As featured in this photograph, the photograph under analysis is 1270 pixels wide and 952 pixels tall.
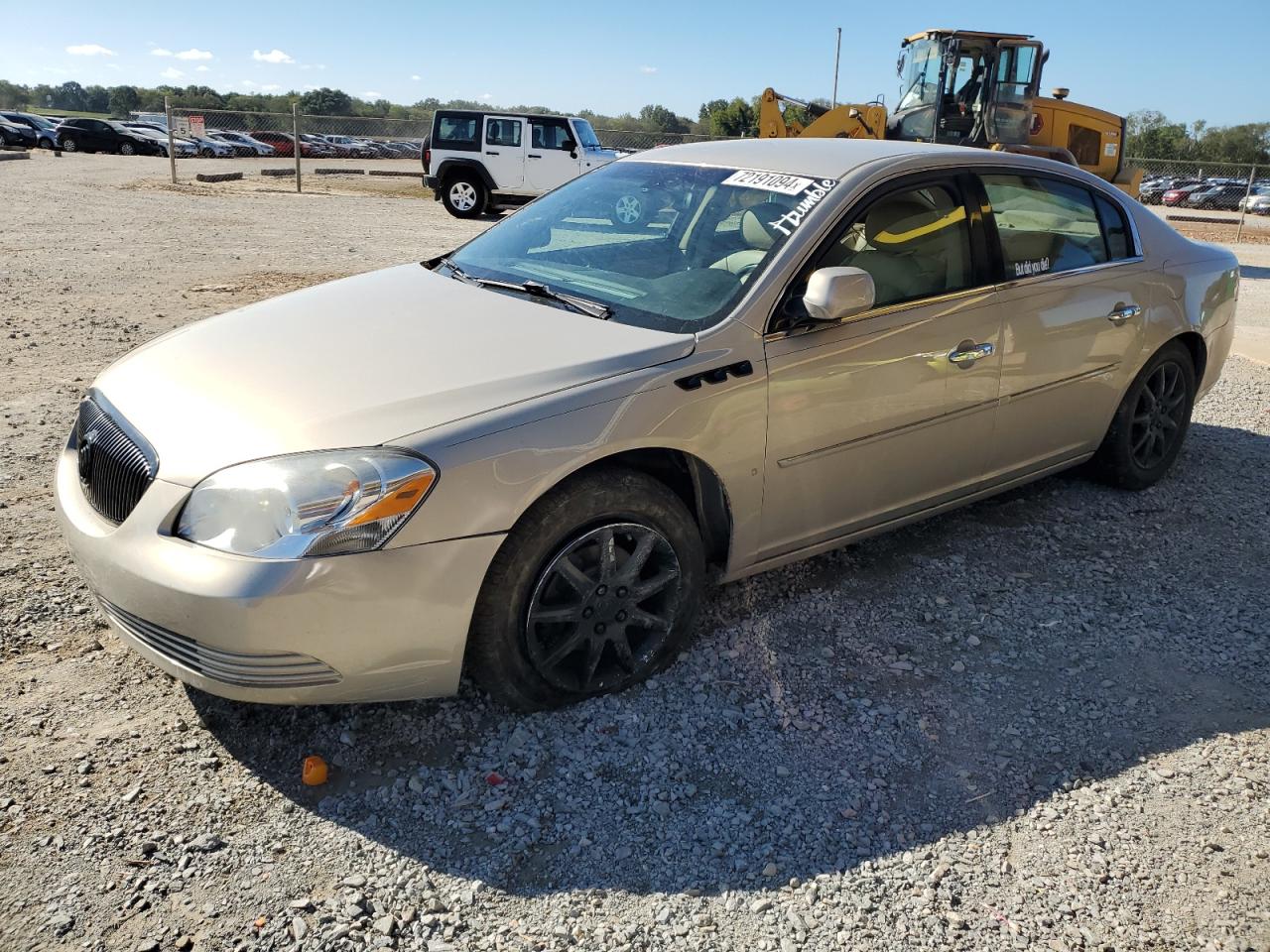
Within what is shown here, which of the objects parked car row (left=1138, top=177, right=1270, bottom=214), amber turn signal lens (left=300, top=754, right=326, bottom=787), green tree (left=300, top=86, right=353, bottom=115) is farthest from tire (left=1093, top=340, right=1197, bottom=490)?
green tree (left=300, top=86, right=353, bottom=115)

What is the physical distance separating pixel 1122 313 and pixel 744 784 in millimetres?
3073

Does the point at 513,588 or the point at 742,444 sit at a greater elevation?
the point at 742,444

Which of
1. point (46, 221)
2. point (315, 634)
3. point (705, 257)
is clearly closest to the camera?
point (315, 634)

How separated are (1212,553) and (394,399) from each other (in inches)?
148

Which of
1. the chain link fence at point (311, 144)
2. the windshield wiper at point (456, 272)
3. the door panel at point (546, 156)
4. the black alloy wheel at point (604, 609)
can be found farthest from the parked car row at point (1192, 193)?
the black alloy wheel at point (604, 609)

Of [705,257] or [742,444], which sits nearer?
[742,444]

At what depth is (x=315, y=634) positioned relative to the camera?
2656 millimetres

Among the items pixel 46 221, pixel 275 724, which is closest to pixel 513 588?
pixel 275 724

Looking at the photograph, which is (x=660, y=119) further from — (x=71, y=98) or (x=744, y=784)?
(x=744, y=784)

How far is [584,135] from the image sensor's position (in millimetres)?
20562

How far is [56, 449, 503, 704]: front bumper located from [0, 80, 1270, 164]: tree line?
3229cm

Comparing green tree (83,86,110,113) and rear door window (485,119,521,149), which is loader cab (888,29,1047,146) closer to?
rear door window (485,119,521,149)

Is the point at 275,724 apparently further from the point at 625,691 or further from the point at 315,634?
the point at 625,691

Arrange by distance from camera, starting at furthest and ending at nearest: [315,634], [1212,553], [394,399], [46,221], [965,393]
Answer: [46,221], [1212,553], [965,393], [394,399], [315,634]
